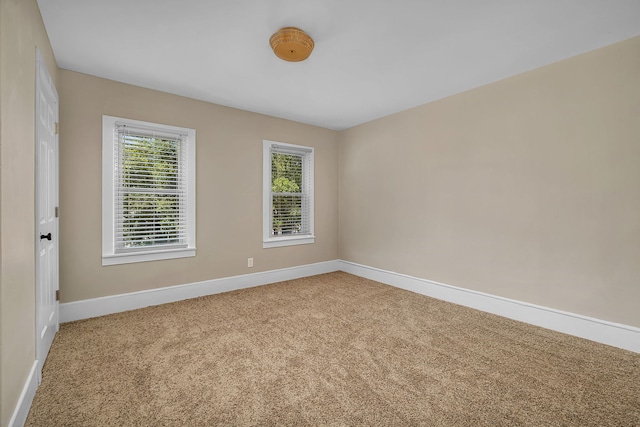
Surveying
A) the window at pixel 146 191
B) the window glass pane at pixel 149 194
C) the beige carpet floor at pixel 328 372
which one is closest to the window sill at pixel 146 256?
the window at pixel 146 191

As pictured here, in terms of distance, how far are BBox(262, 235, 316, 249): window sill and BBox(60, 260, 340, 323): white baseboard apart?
1.30 ft

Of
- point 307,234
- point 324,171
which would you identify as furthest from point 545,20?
point 307,234

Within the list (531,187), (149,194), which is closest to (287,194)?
(149,194)

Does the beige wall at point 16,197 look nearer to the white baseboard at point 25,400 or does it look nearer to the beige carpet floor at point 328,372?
the white baseboard at point 25,400

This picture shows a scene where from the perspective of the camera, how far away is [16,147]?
1583 mm

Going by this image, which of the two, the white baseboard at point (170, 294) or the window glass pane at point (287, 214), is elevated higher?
the window glass pane at point (287, 214)

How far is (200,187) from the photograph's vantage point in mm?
3729

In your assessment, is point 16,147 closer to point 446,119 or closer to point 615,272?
point 446,119

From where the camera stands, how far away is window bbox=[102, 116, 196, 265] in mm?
3135

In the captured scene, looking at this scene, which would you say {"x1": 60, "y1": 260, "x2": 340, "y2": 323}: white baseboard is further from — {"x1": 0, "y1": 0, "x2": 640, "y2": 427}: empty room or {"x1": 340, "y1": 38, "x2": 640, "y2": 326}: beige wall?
{"x1": 340, "y1": 38, "x2": 640, "y2": 326}: beige wall

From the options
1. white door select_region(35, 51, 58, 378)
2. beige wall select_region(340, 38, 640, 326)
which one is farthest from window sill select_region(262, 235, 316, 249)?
white door select_region(35, 51, 58, 378)

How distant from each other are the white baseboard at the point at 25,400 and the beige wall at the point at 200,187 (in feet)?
4.52

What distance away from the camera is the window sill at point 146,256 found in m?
3.13

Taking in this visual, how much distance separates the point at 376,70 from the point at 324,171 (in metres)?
2.31
